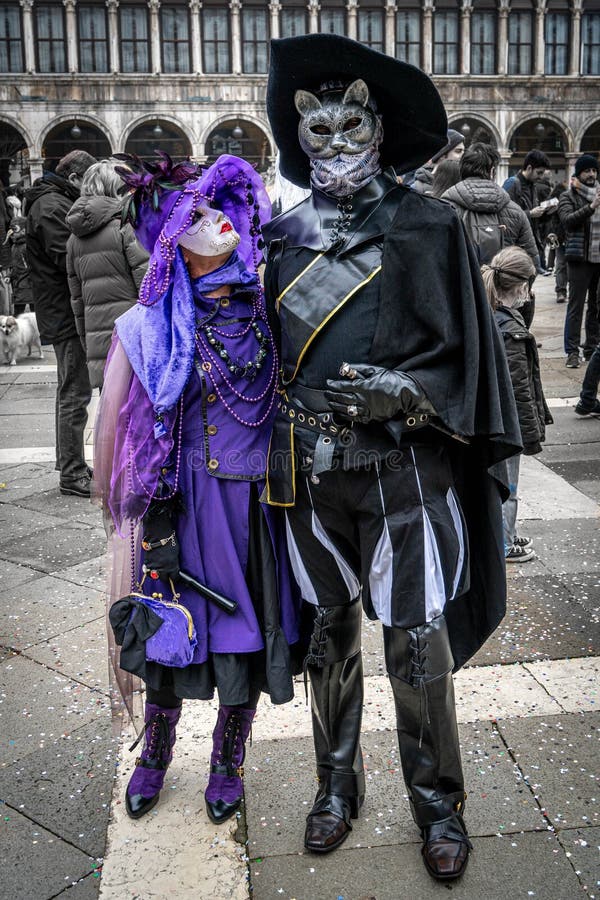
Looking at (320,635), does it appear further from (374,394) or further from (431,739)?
(374,394)

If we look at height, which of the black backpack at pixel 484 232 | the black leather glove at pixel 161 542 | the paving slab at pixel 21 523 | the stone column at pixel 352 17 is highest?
the stone column at pixel 352 17

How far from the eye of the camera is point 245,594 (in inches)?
102

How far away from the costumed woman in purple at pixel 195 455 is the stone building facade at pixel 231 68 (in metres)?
31.7

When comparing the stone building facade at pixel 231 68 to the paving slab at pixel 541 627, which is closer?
the paving slab at pixel 541 627

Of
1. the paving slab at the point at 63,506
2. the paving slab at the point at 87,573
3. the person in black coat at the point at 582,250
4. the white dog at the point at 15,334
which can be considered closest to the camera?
the paving slab at the point at 87,573

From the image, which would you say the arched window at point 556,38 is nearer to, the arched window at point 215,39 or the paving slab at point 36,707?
the arched window at point 215,39

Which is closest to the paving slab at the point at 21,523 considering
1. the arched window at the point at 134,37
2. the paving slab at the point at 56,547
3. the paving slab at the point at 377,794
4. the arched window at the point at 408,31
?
the paving slab at the point at 56,547

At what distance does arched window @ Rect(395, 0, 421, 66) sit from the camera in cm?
3734

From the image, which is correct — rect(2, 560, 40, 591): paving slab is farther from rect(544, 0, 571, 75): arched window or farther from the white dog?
rect(544, 0, 571, 75): arched window

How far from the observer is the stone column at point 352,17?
1441 inches

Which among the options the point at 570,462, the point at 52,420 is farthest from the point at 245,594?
the point at 52,420

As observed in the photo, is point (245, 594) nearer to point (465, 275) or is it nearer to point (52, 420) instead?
point (465, 275)

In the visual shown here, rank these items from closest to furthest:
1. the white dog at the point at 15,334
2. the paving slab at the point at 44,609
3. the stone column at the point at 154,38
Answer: the paving slab at the point at 44,609, the white dog at the point at 15,334, the stone column at the point at 154,38

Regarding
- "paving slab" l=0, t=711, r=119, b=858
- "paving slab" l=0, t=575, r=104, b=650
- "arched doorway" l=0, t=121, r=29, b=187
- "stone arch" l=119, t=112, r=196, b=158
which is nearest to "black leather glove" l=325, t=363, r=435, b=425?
"paving slab" l=0, t=711, r=119, b=858
